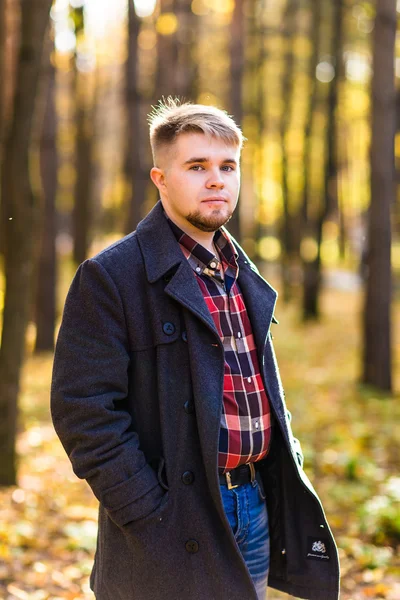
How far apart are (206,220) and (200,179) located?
0.15 m

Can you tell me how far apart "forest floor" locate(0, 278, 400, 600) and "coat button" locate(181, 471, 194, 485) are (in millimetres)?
2486

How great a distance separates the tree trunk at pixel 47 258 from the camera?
13959mm

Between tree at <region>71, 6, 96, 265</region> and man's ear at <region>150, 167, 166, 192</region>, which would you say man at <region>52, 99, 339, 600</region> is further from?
tree at <region>71, 6, 96, 265</region>

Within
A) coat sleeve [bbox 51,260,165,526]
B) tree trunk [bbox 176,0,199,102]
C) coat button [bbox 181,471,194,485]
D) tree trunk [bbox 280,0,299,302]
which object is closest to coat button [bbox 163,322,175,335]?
coat sleeve [bbox 51,260,165,526]

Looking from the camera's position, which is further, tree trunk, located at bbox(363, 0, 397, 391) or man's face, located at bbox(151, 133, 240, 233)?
tree trunk, located at bbox(363, 0, 397, 391)

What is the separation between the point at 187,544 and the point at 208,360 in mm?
643

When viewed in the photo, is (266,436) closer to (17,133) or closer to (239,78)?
(17,133)

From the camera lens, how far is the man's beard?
2543 millimetres

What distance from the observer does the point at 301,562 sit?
2791 millimetres

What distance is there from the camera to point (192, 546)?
8.00ft

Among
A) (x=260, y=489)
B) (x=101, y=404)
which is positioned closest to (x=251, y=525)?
(x=260, y=489)

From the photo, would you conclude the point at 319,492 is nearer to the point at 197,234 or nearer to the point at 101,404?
the point at 197,234

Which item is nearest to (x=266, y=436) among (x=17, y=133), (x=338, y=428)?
(x=17, y=133)

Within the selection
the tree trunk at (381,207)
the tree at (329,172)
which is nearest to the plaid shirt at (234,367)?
the tree trunk at (381,207)
